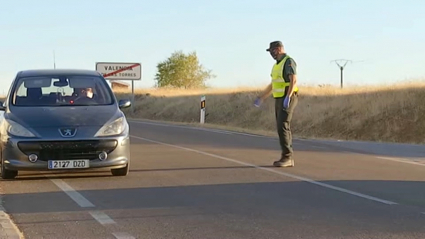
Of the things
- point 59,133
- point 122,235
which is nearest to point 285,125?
point 59,133

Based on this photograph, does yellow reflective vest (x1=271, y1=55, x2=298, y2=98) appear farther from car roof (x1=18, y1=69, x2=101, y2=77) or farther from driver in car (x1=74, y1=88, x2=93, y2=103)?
driver in car (x1=74, y1=88, x2=93, y2=103)

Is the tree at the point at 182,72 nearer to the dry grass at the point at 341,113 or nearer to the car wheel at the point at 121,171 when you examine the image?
the dry grass at the point at 341,113

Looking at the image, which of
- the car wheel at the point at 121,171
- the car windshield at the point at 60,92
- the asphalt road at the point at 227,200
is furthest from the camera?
the car windshield at the point at 60,92

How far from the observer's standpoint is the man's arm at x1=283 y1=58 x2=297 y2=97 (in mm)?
11336

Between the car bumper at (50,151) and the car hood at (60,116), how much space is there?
27 cm

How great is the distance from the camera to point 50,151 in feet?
30.7

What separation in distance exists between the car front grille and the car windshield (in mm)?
1147

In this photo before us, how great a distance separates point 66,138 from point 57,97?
4.56 feet

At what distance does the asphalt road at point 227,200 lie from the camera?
6504mm

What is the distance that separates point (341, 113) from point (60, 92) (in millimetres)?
22724

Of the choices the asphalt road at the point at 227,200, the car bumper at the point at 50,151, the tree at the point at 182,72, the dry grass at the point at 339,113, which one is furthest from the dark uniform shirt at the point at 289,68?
the tree at the point at 182,72

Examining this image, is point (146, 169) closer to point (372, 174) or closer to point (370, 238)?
point (372, 174)

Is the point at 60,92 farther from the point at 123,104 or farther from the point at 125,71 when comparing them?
the point at 125,71

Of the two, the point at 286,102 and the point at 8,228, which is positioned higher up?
the point at 286,102
